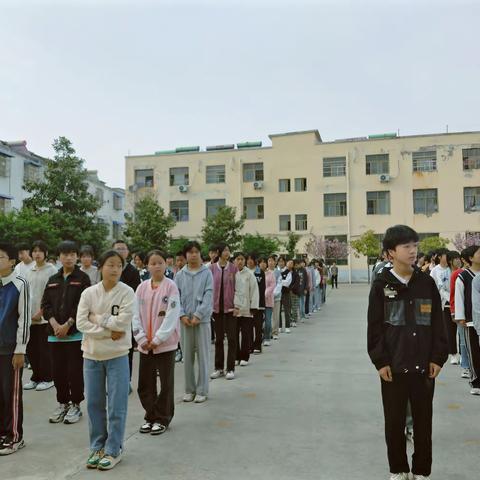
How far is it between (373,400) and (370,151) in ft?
119

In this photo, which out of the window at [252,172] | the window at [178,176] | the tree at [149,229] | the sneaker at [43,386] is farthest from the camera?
the window at [178,176]

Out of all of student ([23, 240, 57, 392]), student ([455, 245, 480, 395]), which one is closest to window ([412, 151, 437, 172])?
student ([455, 245, 480, 395])

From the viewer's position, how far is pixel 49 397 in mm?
6016

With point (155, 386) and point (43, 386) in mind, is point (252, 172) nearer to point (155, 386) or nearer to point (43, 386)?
point (43, 386)

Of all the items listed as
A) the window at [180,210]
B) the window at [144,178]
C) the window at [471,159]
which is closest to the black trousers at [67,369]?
the window at [471,159]

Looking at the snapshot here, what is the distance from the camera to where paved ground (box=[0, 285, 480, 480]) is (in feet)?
12.4

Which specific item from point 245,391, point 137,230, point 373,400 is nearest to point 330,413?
point 373,400

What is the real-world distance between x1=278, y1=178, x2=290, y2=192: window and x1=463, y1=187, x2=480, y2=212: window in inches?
527

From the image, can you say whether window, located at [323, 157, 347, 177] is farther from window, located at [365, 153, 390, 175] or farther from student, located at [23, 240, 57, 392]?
student, located at [23, 240, 57, 392]

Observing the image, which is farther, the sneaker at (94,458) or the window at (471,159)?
the window at (471,159)

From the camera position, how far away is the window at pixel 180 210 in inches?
1751

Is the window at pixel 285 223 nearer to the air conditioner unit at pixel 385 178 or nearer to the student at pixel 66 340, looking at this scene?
the air conditioner unit at pixel 385 178

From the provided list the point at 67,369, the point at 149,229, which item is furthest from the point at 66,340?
the point at 149,229

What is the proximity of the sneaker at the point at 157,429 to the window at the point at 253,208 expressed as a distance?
38077 millimetres
